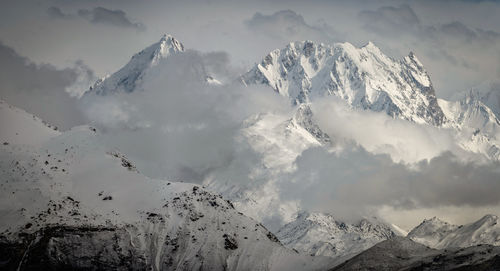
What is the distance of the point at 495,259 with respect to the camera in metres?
199
